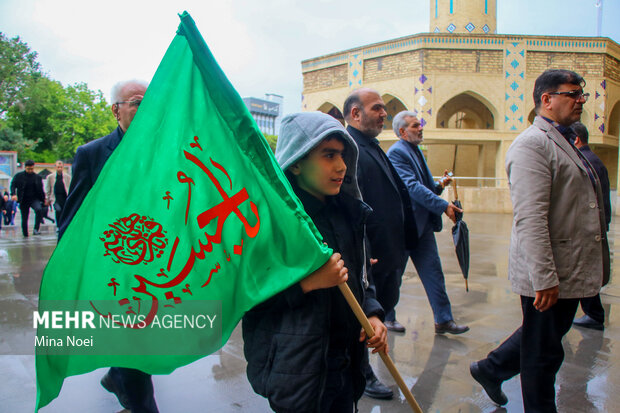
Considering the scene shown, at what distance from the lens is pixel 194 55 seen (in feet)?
5.52

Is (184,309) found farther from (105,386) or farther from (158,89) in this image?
(105,386)

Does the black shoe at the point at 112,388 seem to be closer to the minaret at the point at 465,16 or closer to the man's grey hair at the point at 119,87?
the man's grey hair at the point at 119,87

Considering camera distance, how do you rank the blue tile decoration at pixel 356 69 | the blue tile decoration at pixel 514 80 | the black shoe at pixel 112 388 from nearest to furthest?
the black shoe at pixel 112 388 < the blue tile decoration at pixel 514 80 < the blue tile decoration at pixel 356 69

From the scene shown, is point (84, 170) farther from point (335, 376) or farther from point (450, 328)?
point (450, 328)

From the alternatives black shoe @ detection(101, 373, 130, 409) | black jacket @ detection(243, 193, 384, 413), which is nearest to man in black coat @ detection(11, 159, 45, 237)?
black shoe @ detection(101, 373, 130, 409)

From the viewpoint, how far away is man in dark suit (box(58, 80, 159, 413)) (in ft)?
8.02

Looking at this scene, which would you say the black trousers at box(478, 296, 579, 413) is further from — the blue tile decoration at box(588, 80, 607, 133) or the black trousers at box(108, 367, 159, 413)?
the blue tile decoration at box(588, 80, 607, 133)

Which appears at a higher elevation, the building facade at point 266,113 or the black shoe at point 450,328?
the building facade at point 266,113

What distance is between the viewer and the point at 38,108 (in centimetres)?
4212

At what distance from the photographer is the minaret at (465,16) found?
24281mm

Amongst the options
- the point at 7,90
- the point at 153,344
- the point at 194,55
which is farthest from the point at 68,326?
the point at 7,90

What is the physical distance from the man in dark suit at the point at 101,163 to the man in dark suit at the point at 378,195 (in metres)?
1.52

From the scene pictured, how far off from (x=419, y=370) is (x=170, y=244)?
2.35 meters

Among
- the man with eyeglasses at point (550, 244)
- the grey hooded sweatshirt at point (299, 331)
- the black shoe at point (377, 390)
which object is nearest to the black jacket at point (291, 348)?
the grey hooded sweatshirt at point (299, 331)
